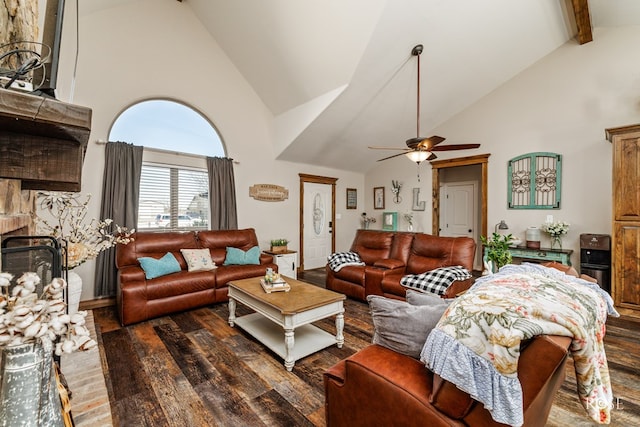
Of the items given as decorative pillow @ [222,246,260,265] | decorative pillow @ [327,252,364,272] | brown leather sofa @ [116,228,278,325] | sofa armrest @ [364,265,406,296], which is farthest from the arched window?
sofa armrest @ [364,265,406,296]

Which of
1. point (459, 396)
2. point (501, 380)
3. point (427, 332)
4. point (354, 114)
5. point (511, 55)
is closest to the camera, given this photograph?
point (501, 380)

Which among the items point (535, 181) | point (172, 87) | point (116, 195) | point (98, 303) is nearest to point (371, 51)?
point (172, 87)

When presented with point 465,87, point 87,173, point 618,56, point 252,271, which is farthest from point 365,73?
point 87,173

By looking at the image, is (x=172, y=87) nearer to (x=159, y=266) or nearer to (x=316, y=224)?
(x=159, y=266)

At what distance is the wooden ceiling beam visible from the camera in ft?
11.5

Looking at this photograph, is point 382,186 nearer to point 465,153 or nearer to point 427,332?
point 465,153

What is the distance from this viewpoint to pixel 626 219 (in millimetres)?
3375

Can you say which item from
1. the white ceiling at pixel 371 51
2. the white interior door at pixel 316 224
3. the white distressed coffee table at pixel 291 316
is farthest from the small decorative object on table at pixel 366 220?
the white distressed coffee table at pixel 291 316

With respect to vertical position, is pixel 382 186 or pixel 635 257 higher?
pixel 382 186

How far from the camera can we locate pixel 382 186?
6824mm

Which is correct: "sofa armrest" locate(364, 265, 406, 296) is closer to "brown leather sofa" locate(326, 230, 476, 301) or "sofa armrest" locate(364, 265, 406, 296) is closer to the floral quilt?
"brown leather sofa" locate(326, 230, 476, 301)

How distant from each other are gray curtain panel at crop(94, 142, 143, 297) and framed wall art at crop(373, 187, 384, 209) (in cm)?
495

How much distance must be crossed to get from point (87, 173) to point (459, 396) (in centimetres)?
452

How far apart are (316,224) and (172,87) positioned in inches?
145
